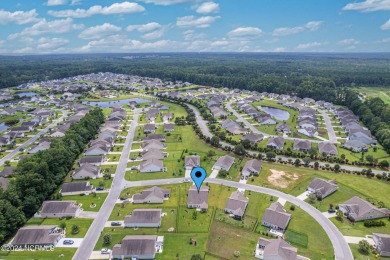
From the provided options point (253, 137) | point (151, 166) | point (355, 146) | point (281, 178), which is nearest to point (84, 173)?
point (151, 166)

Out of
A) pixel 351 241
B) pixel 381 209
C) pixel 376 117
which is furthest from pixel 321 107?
pixel 351 241

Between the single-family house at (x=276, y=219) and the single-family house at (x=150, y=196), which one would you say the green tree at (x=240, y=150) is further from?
the single-family house at (x=276, y=219)

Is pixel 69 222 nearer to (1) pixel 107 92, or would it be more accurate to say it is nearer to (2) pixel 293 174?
(2) pixel 293 174

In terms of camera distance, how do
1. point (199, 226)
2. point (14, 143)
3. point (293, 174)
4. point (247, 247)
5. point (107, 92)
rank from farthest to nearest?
point (107, 92), point (14, 143), point (293, 174), point (199, 226), point (247, 247)

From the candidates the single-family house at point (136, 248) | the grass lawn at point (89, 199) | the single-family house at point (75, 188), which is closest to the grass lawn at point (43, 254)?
the single-family house at point (136, 248)

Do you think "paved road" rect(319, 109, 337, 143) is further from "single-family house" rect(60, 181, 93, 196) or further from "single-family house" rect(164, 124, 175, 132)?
"single-family house" rect(60, 181, 93, 196)

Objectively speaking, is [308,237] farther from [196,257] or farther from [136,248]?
[136,248]
